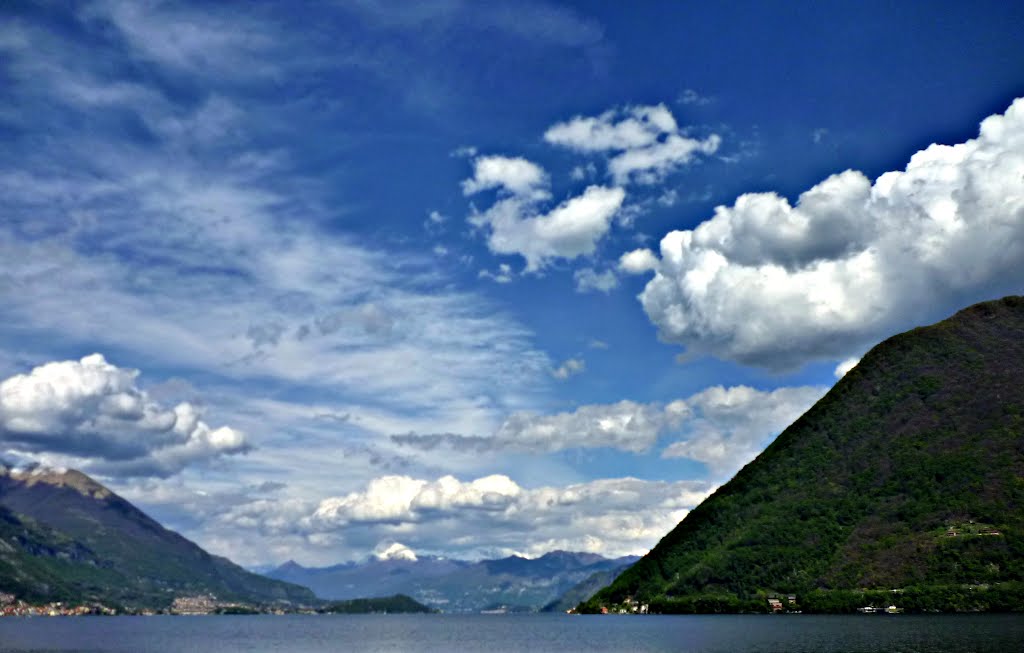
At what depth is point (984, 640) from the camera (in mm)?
182125

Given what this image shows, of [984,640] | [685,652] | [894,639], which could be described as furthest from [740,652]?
[984,640]

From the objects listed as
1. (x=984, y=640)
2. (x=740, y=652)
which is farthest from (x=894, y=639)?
(x=740, y=652)

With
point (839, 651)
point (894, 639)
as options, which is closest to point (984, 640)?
point (894, 639)

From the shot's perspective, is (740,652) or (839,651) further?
(740,652)

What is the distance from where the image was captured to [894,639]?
19800cm

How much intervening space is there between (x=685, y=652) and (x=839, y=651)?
121ft

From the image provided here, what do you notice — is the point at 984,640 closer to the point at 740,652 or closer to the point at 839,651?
the point at 839,651

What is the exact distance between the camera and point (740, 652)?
626ft

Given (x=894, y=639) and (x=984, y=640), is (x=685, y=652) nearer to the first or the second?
(x=894, y=639)

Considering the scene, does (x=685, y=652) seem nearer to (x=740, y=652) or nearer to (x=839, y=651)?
(x=740, y=652)

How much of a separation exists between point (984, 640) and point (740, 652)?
2007 inches

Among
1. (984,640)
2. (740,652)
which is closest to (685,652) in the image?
(740,652)

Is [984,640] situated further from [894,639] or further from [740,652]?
[740,652]

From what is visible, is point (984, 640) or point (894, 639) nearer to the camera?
point (984, 640)
